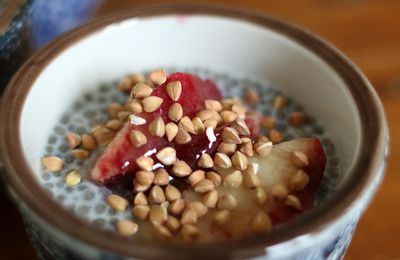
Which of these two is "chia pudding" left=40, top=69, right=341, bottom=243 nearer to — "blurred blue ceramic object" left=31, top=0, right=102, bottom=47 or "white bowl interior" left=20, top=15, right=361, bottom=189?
"white bowl interior" left=20, top=15, right=361, bottom=189

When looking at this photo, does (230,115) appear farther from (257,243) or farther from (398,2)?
(398,2)

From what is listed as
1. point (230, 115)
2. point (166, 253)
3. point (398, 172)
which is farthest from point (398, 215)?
point (166, 253)

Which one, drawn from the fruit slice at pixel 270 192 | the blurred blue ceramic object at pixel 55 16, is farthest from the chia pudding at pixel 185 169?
the blurred blue ceramic object at pixel 55 16

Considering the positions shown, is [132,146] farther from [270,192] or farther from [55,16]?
[55,16]

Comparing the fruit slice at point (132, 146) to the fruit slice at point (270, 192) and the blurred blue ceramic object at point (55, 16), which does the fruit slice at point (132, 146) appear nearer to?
the fruit slice at point (270, 192)

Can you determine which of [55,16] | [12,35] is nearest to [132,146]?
[12,35]
